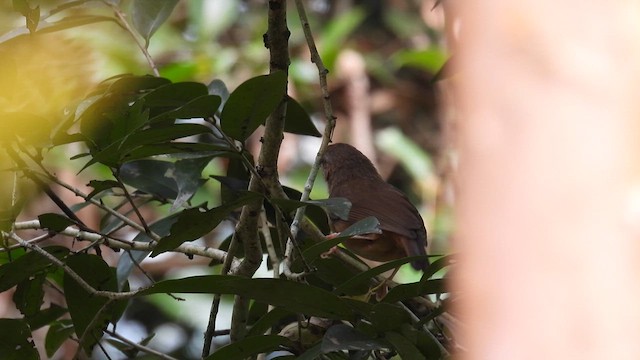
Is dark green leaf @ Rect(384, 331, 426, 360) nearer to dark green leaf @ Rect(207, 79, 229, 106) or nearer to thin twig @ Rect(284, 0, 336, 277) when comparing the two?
thin twig @ Rect(284, 0, 336, 277)

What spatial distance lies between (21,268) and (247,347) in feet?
1.83

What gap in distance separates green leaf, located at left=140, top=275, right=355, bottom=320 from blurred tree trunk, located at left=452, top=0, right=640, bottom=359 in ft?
2.38

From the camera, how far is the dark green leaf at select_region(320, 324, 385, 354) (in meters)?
1.88

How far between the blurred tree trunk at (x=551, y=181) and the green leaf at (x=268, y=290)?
73cm

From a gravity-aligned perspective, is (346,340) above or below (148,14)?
below

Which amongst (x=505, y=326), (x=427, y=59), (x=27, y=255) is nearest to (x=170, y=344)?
(x=427, y=59)

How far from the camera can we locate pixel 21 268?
87.6 inches

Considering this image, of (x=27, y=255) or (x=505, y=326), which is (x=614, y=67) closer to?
(x=505, y=326)

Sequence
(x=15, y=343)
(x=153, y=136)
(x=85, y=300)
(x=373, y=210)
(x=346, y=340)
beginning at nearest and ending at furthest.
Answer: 1. (x=346, y=340)
2. (x=153, y=136)
3. (x=15, y=343)
4. (x=85, y=300)
5. (x=373, y=210)

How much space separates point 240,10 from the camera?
24.0ft

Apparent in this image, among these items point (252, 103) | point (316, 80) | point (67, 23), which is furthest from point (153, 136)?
point (316, 80)

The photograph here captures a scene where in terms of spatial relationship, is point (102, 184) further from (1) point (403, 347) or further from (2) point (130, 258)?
(1) point (403, 347)

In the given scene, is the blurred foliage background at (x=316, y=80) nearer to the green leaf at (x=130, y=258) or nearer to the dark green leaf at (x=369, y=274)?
the green leaf at (x=130, y=258)

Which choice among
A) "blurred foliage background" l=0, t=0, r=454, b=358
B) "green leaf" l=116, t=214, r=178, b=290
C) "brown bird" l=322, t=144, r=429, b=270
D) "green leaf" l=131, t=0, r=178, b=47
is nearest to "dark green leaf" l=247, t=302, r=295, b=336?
"green leaf" l=116, t=214, r=178, b=290
